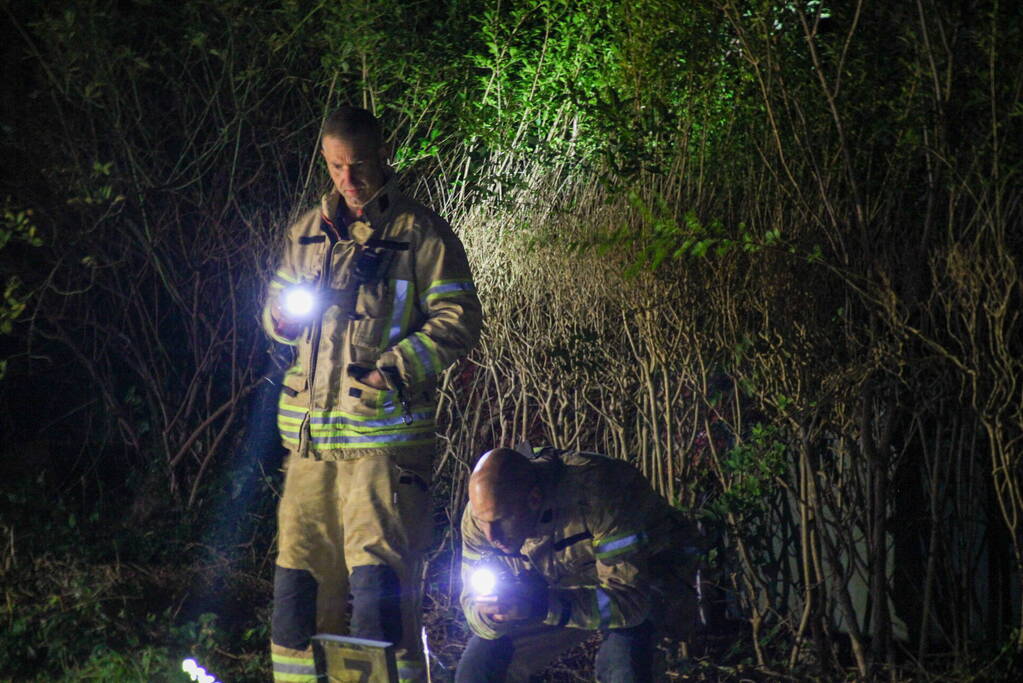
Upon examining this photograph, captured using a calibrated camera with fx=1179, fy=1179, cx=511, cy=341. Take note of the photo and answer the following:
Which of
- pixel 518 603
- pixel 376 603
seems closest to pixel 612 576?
pixel 518 603

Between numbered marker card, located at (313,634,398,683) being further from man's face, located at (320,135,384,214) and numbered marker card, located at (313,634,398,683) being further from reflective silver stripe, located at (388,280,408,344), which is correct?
man's face, located at (320,135,384,214)

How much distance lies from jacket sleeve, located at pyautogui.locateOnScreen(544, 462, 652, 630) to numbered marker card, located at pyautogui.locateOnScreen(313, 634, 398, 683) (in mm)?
698

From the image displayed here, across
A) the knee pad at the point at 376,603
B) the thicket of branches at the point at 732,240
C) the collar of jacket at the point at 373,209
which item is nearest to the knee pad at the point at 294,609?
the knee pad at the point at 376,603

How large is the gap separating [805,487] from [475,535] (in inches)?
66.8

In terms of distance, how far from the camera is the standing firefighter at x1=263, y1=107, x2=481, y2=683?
12.8 ft

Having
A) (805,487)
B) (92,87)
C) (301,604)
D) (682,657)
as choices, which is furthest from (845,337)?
(92,87)

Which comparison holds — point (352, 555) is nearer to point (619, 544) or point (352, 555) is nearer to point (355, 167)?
point (619, 544)

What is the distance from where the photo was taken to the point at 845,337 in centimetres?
478

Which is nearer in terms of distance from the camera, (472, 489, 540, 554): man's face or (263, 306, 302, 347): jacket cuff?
(472, 489, 540, 554): man's face

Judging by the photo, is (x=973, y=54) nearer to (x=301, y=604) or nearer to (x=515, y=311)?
(x=515, y=311)

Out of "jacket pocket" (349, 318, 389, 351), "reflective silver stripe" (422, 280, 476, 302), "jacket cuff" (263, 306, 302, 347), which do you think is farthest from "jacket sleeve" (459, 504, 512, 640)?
"jacket cuff" (263, 306, 302, 347)

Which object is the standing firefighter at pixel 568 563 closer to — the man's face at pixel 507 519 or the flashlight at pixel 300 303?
the man's face at pixel 507 519

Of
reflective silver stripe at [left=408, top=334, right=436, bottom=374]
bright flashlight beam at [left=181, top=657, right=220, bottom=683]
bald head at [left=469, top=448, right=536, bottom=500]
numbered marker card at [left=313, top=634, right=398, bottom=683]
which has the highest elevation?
reflective silver stripe at [left=408, top=334, right=436, bottom=374]

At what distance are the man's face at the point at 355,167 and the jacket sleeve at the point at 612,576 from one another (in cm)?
128
